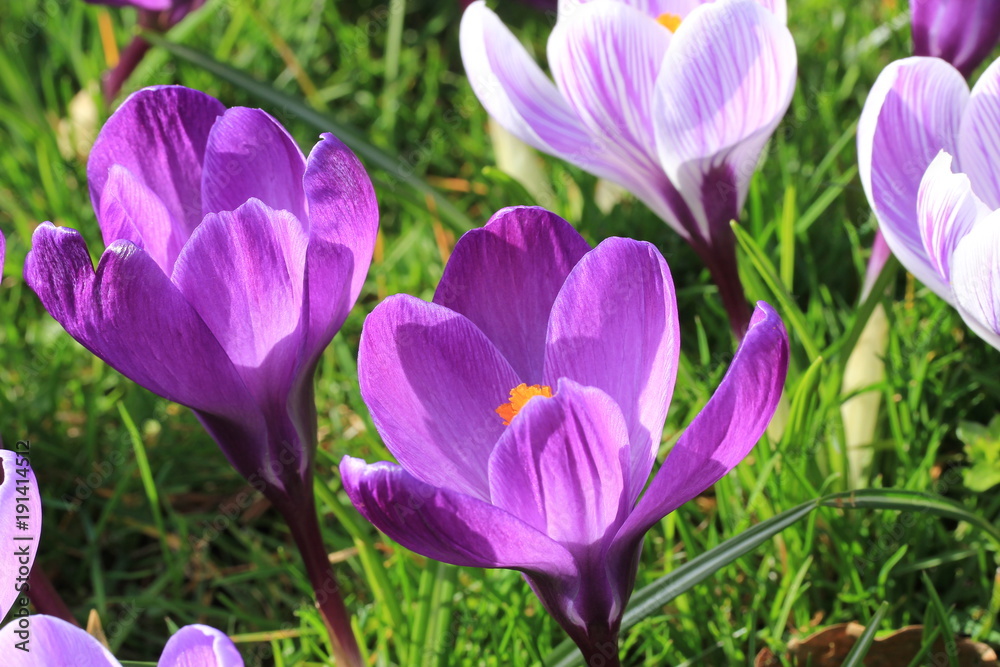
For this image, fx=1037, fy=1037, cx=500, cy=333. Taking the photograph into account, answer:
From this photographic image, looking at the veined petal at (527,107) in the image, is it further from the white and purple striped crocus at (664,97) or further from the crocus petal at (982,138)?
the crocus petal at (982,138)

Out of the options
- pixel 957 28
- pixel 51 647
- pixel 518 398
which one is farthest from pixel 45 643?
pixel 957 28

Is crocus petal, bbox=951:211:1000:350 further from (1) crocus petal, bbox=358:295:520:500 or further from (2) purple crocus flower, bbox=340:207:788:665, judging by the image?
(1) crocus petal, bbox=358:295:520:500

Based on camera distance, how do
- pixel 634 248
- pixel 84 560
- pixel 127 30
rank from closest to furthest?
1. pixel 634 248
2. pixel 84 560
3. pixel 127 30

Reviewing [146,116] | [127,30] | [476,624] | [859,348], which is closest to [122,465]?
[476,624]

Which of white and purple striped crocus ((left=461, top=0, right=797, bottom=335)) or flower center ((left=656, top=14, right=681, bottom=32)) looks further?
flower center ((left=656, top=14, right=681, bottom=32))

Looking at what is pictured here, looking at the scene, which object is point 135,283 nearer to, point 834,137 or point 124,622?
point 124,622

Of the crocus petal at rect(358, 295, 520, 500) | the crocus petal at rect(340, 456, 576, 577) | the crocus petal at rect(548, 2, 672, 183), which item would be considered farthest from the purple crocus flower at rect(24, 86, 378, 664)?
the crocus petal at rect(548, 2, 672, 183)

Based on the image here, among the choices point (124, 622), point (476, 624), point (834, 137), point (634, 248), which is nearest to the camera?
point (634, 248)

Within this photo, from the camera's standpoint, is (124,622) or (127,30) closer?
(124,622)
